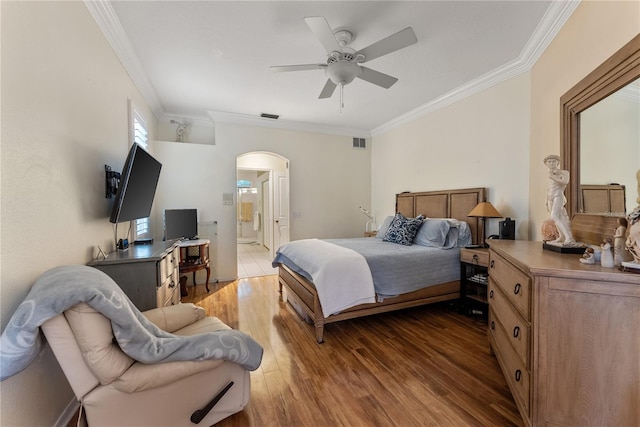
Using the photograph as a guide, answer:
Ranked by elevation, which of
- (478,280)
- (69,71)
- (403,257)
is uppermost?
(69,71)

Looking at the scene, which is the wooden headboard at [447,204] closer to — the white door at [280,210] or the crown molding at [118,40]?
the white door at [280,210]

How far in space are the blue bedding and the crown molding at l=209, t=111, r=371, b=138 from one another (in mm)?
2715

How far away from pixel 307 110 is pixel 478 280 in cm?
339

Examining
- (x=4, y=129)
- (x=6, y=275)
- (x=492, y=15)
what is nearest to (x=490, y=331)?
(x=492, y=15)

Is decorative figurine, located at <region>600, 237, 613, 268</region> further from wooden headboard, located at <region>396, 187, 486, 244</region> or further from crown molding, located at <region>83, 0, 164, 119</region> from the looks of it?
crown molding, located at <region>83, 0, 164, 119</region>

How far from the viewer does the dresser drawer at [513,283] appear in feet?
4.61

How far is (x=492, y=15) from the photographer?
6.99 feet

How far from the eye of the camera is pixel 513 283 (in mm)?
1598

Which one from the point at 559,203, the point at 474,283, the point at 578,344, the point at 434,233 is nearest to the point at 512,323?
the point at 578,344

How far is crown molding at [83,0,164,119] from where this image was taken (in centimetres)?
194

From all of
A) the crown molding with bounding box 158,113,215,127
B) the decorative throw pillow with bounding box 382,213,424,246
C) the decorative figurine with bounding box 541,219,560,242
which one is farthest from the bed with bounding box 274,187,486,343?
the crown molding with bounding box 158,113,215,127

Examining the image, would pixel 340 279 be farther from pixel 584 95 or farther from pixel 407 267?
pixel 584 95

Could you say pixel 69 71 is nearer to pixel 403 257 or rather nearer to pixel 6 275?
pixel 6 275

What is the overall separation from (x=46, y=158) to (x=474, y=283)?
3.92 meters
